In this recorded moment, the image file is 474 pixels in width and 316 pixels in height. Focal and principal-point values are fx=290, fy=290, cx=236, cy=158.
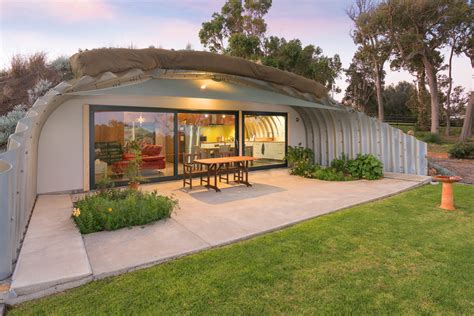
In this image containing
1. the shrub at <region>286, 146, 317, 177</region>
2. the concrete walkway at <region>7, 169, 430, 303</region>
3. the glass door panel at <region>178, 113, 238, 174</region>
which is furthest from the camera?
the shrub at <region>286, 146, 317, 177</region>

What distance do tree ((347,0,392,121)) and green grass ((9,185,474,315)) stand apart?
20.8m

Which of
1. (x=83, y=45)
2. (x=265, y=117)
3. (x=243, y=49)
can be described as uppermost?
→ (x=243, y=49)

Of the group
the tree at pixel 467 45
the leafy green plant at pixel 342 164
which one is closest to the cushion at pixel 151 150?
the leafy green plant at pixel 342 164

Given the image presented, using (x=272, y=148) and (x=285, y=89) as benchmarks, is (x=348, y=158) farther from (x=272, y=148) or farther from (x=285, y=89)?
(x=285, y=89)

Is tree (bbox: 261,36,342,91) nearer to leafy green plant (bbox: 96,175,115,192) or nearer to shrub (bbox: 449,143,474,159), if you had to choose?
shrub (bbox: 449,143,474,159)

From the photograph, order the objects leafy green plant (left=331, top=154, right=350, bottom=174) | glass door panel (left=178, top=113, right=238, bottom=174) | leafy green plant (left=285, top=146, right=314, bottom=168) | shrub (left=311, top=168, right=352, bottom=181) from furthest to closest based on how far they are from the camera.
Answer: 1. leafy green plant (left=285, top=146, right=314, bottom=168)
2. leafy green plant (left=331, top=154, right=350, bottom=174)
3. glass door panel (left=178, top=113, right=238, bottom=174)
4. shrub (left=311, top=168, right=352, bottom=181)

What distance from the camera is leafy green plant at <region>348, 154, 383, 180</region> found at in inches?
307

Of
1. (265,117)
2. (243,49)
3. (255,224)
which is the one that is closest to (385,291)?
(255,224)

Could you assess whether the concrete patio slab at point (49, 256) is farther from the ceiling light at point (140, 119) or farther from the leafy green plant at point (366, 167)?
the leafy green plant at point (366, 167)

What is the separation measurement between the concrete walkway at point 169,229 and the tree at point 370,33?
1769 cm

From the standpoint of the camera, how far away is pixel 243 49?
→ 59.7ft

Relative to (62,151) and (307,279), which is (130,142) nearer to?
(62,151)

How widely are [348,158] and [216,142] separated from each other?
13.5 ft

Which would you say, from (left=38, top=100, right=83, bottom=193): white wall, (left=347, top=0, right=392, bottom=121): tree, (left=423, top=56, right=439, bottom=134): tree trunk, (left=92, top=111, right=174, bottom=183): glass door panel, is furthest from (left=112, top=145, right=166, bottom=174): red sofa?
(left=423, top=56, right=439, bottom=134): tree trunk
